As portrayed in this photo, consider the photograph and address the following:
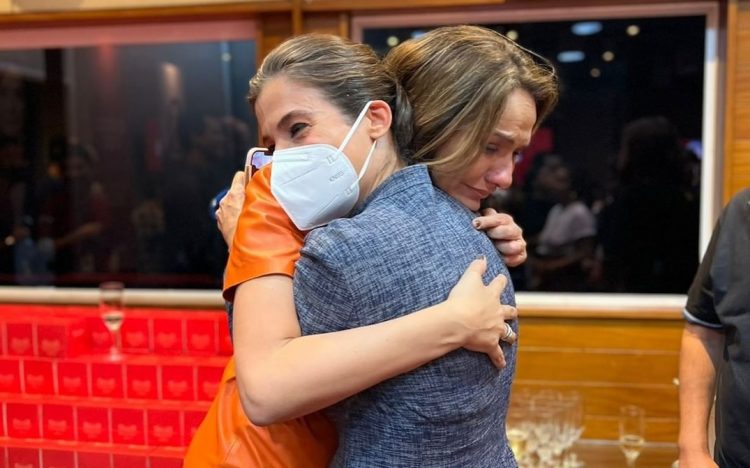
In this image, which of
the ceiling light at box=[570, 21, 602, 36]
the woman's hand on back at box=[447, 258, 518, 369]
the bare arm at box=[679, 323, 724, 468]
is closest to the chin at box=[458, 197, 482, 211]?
the woman's hand on back at box=[447, 258, 518, 369]

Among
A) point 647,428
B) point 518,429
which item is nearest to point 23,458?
point 518,429

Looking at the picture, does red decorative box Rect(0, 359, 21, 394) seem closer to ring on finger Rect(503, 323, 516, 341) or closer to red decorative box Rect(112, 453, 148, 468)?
red decorative box Rect(112, 453, 148, 468)

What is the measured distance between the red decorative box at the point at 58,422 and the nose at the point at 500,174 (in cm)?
147

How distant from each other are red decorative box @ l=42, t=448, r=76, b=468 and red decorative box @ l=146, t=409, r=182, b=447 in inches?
5.8

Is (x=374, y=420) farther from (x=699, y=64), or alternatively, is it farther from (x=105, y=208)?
(x=105, y=208)

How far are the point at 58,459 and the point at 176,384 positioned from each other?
0.34 m

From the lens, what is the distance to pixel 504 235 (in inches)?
39.9

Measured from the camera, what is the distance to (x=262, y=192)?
0.92m

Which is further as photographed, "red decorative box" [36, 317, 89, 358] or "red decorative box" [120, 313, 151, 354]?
"red decorative box" [120, 313, 151, 354]

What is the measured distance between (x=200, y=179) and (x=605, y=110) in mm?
1707

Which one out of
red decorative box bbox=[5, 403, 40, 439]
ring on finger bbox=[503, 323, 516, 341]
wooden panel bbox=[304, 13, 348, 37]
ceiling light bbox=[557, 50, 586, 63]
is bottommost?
red decorative box bbox=[5, 403, 40, 439]

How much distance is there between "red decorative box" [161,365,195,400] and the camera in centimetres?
197

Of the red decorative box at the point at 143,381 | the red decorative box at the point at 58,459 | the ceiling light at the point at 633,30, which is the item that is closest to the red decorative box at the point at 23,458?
the red decorative box at the point at 58,459

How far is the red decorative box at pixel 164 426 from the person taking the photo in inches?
74.1
